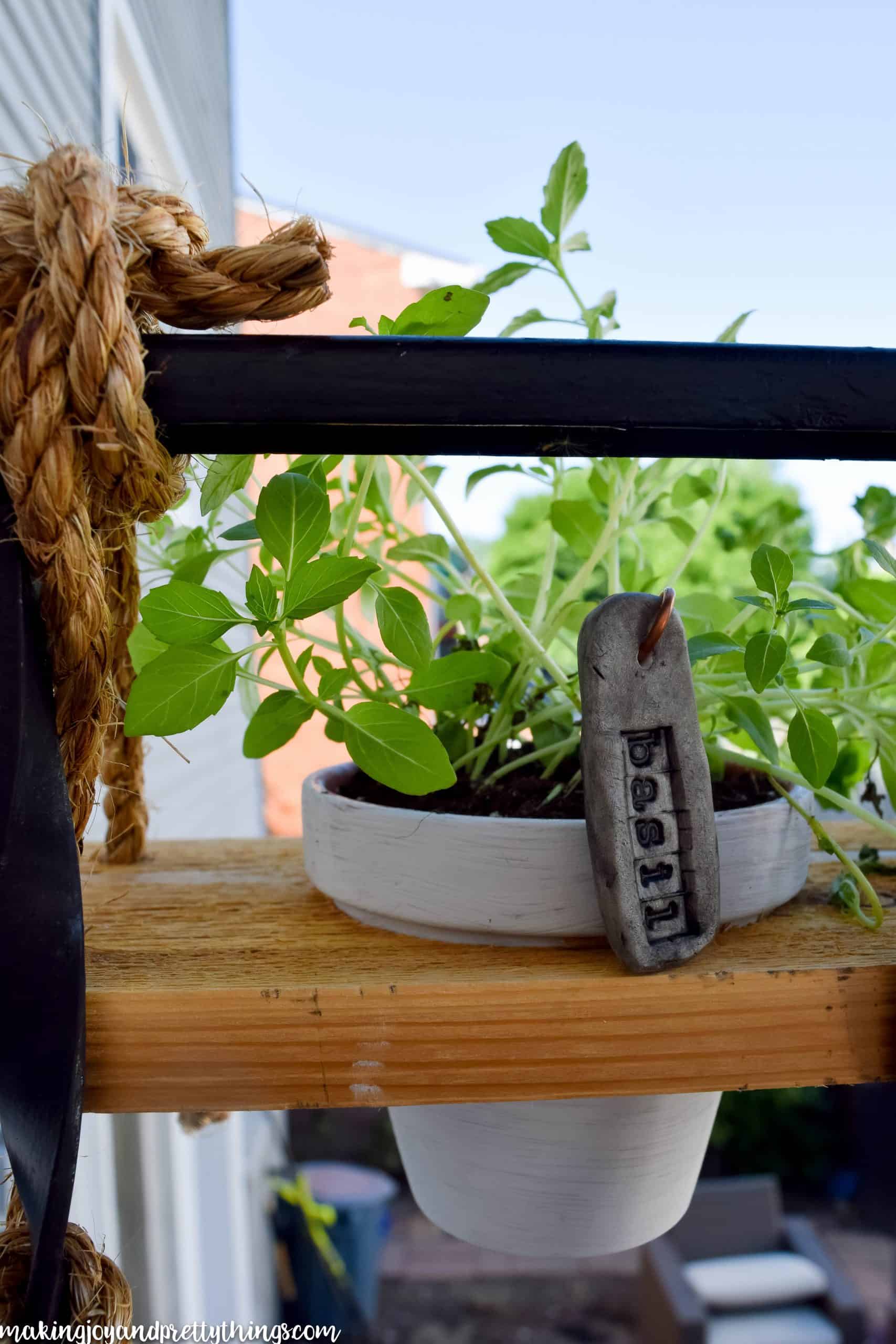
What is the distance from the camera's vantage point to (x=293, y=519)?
29cm

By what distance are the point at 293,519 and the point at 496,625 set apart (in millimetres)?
271

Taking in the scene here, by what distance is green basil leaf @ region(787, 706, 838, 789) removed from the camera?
0.35m

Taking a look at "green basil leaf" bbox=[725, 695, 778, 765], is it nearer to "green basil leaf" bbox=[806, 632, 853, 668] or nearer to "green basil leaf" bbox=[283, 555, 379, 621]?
"green basil leaf" bbox=[806, 632, 853, 668]

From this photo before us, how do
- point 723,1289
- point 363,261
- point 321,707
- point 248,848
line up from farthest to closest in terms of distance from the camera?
point 363,261 → point 723,1289 → point 248,848 → point 321,707

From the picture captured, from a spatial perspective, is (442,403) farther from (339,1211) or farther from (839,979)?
(339,1211)

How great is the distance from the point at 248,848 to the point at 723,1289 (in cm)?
466

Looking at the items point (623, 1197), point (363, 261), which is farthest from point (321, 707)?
point (363, 261)

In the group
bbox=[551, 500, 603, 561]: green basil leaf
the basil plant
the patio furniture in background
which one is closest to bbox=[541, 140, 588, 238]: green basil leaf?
the basil plant

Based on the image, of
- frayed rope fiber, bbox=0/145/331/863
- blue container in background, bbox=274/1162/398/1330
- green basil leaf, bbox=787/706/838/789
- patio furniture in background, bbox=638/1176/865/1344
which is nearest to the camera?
frayed rope fiber, bbox=0/145/331/863

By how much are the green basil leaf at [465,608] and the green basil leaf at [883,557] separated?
7.5 inches

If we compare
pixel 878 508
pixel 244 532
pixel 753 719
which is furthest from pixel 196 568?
pixel 878 508

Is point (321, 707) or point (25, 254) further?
point (321, 707)

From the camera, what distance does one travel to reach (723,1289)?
4.12 meters

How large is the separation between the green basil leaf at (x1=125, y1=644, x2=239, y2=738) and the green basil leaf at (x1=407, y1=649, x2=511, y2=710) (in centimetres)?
10
